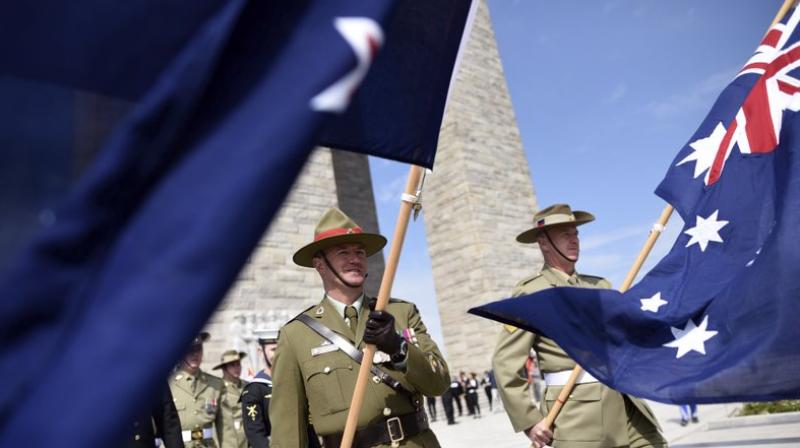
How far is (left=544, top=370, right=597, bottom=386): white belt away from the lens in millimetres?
2971

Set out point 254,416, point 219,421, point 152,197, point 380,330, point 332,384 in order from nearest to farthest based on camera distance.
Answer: point 152,197, point 380,330, point 332,384, point 254,416, point 219,421

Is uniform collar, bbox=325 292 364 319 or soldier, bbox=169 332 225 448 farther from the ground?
uniform collar, bbox=325 292 364 319

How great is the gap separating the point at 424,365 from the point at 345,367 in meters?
0.33

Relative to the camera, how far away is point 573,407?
116 inches

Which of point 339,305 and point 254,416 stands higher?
point 339,305

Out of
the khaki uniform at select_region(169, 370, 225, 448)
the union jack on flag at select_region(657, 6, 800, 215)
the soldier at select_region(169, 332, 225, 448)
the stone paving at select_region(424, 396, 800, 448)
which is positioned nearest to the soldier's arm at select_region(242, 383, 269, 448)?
the soldier at select_region(169, 332, 225, 448)

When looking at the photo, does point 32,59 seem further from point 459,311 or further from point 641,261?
point 459,311

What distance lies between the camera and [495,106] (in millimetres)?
18766

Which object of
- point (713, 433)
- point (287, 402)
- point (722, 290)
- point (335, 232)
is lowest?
point (713, 433)

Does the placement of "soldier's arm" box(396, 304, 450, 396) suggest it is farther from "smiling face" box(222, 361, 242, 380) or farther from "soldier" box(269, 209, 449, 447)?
"smiling face" box(222, 361, 242, 380)

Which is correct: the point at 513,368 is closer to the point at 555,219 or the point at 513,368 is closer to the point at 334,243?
the point at 555,219

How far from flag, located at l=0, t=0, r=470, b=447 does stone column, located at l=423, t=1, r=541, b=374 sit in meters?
15.6

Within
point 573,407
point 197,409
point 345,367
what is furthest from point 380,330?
point 197,409

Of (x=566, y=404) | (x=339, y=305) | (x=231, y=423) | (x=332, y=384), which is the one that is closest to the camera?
(x=332, y=384)
